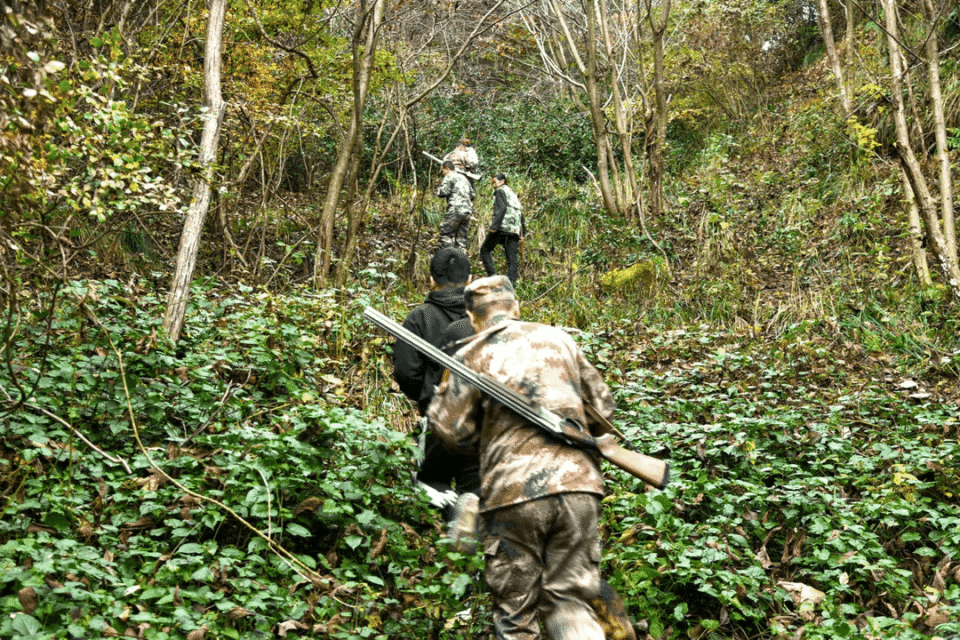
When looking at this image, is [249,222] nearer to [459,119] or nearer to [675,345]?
[675,345]

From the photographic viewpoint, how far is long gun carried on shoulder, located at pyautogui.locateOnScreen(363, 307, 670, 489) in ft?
11.3

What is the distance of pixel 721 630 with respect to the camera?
182 inches

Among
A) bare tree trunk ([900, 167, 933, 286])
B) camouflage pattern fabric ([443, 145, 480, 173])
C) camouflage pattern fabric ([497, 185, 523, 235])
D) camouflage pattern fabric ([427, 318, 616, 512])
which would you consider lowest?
camouflage pattern fabric ([427, 318, 616, 512])

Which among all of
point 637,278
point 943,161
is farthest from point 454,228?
point 943,161

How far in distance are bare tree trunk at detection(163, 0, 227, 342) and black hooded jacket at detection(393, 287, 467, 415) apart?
2.57m

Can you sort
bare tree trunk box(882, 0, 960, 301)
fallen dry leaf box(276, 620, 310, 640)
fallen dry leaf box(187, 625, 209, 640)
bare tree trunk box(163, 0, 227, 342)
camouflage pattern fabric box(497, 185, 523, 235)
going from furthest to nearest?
A: camouflage pattern fabric box(497, 185, 523, 235)
bare tree trunk box(882, 0, 960, 301)
bare tree trunk box(163, 0, 227, 342)
fallen dry leaf box(276, 620, 310, 640)
fallen dry leaf box(187, 625, 209, 640)

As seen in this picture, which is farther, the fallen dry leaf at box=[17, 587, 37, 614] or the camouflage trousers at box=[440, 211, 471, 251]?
the camouflage trousers at box=[440, 211, 471, 251]

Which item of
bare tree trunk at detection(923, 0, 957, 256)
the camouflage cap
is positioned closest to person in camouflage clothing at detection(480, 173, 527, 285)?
bare tree trunk at detection(923, 0, 957, 256)

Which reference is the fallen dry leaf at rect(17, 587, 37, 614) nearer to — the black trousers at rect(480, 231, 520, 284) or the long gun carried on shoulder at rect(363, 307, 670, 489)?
the long gun carried on shoulder at rect(363, 307, 670, 489)

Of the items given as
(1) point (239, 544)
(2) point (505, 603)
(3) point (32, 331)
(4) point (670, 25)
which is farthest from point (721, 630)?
(4) point (670, 25)

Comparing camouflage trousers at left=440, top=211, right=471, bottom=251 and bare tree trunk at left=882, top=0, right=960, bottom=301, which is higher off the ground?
bare tree trunk at left=882, top=0, right=960, bottom=301

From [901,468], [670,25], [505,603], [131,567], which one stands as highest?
[670,25]

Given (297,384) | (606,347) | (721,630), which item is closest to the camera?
(721,630)

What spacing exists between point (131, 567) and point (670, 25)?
1794 centimetres
